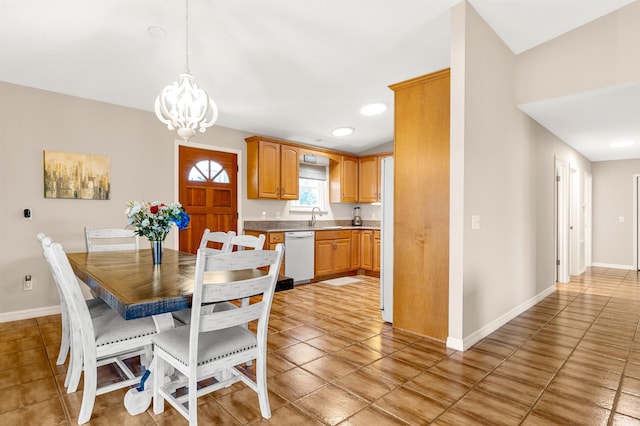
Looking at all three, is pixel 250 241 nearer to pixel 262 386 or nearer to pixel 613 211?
pixel 262 386

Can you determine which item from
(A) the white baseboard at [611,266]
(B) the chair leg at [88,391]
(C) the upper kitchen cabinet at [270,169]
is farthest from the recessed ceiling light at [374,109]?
(A) the white baseboard at [611,266]

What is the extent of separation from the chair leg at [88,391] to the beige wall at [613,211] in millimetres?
8916

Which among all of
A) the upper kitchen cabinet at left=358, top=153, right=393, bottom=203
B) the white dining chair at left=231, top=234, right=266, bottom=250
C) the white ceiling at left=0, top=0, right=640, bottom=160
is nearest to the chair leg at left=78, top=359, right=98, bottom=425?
the white dining chair at left=231, top=234, right=266, bottom=250

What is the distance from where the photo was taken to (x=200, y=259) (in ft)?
5.01

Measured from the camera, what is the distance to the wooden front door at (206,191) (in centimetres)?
471

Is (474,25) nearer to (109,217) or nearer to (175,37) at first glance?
(175,37)

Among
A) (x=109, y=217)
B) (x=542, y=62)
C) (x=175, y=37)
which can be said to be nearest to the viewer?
(x=175, y=37)

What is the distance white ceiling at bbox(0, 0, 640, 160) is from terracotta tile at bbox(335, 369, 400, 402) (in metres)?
2.88

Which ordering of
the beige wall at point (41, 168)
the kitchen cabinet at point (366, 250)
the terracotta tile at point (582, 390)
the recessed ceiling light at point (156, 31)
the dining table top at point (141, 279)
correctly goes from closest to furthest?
the dining table top at point (141, 279), the terracotta tile at point (582, 390), the recessed ceiling light at point (156, 31), the beige wall at point (41, 168), the kitchen cabinet at point (366, 250)

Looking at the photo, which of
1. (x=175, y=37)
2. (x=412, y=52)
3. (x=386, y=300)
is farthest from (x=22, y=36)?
(x=386, y=300)

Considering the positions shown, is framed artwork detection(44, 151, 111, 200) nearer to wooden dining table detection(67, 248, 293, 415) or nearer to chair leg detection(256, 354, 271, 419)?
wooden dining table detection(67, 248, 293, 415)

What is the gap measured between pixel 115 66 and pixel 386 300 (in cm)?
363

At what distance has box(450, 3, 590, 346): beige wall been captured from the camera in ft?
9.48

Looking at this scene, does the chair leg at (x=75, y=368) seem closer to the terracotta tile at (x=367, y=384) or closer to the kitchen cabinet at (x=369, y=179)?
the terracotta tile at (x=367, y=384)
